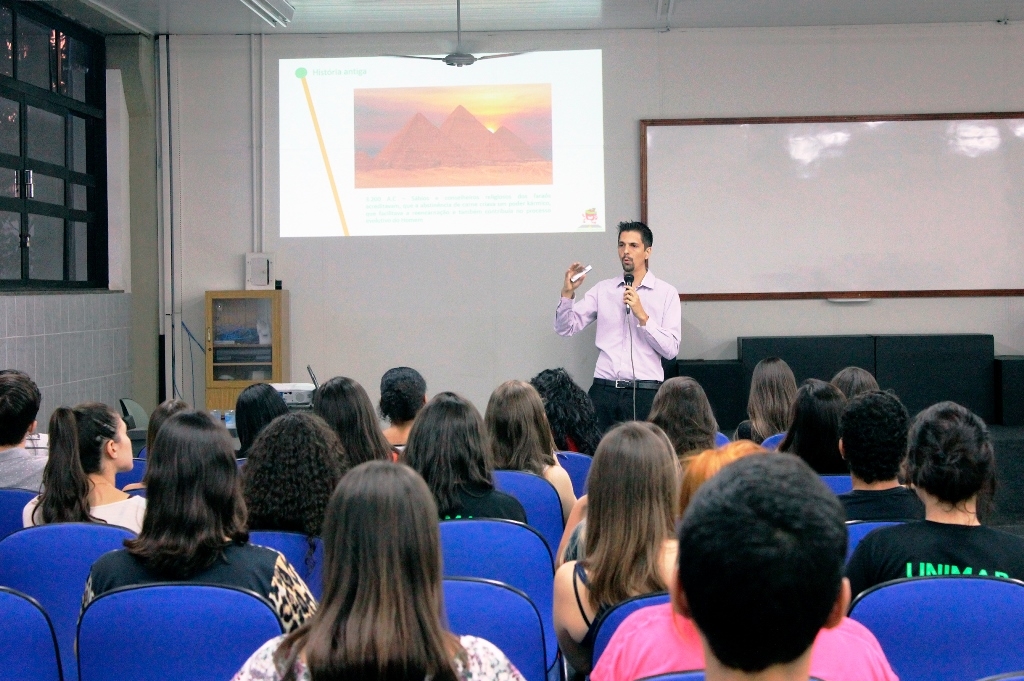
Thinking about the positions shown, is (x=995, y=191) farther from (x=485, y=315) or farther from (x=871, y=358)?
(x=485, y=315)

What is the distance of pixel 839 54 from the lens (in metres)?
7.00

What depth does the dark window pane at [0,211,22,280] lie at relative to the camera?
5.98 m

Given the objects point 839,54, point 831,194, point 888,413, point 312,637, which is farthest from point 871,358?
point 312,637

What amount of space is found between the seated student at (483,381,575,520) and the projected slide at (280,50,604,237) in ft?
13.5

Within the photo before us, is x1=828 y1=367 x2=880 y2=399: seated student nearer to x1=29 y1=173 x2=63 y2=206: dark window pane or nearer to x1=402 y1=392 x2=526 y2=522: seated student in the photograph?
x1=402 y1=392 x2=526 y2=522: seated student

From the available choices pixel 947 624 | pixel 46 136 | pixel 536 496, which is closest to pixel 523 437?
pixel 536 496

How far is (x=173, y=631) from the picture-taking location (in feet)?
5.58

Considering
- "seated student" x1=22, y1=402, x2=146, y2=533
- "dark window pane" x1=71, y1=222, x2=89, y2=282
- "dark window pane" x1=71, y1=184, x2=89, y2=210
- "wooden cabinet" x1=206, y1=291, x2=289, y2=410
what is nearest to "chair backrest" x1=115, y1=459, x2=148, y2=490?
"seated student" x1=22, y1=402, x2=146, y2=533

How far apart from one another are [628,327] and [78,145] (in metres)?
A: 4.39

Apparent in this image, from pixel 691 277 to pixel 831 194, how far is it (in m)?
1.19

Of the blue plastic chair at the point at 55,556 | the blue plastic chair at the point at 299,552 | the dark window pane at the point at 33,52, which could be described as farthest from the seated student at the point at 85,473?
the dark window pane at the point at 33,52

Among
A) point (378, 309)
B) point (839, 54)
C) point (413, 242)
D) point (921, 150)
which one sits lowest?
point (378, 309)

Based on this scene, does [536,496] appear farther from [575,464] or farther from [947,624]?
[947,624]

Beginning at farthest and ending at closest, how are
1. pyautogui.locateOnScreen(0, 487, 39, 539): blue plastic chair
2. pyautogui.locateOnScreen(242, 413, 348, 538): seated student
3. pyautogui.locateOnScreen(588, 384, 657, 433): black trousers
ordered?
1. pyautogui.locateOnScreen(588, 384, 657, 433): black trousers
2. pyautogui.locateOnScreen(0, 487, 39, 539): blue plastic chair
3. pyautogui.locateOnScreen(242, 413, 348, 538): seated student
